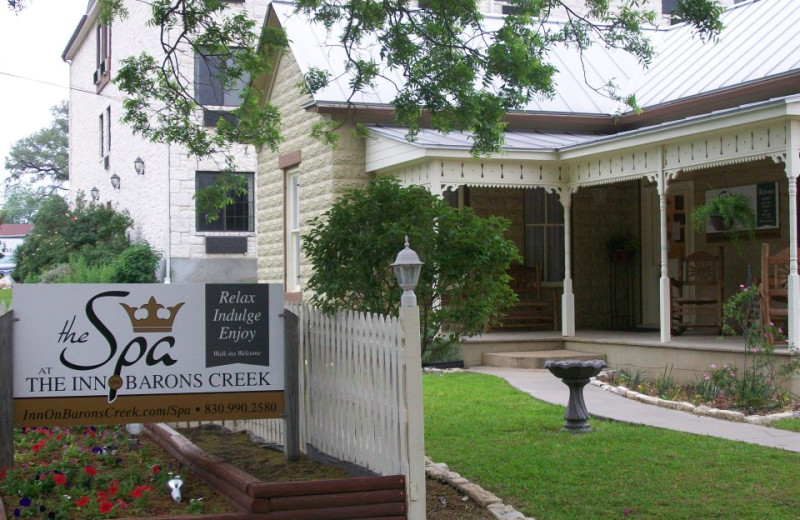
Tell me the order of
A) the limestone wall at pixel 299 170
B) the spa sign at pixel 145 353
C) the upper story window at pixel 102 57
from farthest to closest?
the upper story window at pixel 102 57 < the limestone wall at pixel 299 170 < the spa sign at pixel 145 353

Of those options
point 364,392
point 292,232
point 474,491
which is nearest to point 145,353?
point 364,392

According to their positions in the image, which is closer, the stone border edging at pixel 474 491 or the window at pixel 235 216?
the stone border edging at pixel 474 491

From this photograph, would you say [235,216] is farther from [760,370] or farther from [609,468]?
[609,468]

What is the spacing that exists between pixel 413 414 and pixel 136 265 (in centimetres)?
2129

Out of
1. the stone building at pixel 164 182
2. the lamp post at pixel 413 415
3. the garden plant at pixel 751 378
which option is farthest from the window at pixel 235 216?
the lamp post at pixel 413 415

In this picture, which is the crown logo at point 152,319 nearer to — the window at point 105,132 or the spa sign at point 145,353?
the spa sign at point 145,353

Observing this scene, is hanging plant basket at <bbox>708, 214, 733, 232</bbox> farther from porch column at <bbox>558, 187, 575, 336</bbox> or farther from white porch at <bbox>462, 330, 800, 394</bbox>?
porch column at <bbox>558, 187, 575, 336</bbox>

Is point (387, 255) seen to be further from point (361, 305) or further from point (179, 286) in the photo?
point (179, 286)

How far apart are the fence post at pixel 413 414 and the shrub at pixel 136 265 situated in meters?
20.9

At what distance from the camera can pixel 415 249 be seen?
6.91 metres

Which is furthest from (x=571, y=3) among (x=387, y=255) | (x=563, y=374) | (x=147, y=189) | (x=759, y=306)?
A: (x=387, y=255)

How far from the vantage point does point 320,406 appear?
284 inches

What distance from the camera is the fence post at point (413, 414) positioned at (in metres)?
5.82

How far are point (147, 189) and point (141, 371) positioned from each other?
21645mm
